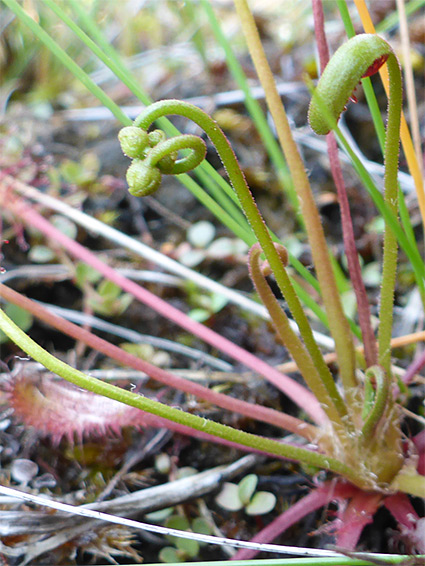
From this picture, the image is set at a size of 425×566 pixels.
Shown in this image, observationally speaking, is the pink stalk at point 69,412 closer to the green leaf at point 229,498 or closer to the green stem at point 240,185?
the green leaf at point 229,498

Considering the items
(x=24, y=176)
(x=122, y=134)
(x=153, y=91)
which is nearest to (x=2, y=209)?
(x=24, y=176)

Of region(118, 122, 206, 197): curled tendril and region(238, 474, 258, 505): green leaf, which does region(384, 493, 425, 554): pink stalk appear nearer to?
region(238, 474, 258, 505): green leaf

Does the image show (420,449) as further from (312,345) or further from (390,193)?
(390,193)

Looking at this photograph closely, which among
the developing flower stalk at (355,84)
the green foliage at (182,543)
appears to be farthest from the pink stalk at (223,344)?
the developing flower stalk at (355,84)

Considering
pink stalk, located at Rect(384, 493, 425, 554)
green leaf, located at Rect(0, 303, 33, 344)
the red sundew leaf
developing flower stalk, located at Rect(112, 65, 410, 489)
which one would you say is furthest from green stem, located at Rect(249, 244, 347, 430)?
green leaf, located at Rect(0, 303, 33, 344)

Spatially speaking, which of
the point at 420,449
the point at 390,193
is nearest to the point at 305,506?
Result: the point at 420,449

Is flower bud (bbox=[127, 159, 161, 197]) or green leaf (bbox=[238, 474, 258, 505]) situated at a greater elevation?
flower bud (bbox=[127, 159, 161, 197])

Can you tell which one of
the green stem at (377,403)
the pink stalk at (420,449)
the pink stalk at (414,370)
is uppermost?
the green stem at (377,403)
